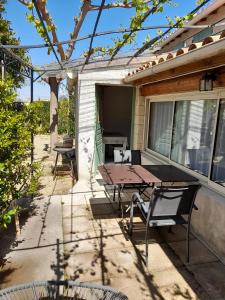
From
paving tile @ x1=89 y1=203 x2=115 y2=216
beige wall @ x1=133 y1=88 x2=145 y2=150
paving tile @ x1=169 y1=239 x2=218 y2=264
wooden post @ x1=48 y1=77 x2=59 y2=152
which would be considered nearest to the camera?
paving tile @ x1=169 y1=239 x2=218 y2=264

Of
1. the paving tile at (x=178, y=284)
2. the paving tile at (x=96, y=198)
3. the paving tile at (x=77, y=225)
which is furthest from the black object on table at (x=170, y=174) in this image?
the paving tile at (x=77, y=225)

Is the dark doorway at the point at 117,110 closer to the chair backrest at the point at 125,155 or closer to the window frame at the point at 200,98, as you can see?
the window frame at the point at 200,98

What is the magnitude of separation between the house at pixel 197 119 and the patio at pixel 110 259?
1.76ft

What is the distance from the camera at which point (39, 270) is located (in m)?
3.03

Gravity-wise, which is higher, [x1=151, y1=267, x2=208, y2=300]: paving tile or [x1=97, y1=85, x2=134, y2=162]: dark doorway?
[x1=97, y1=85, x2=134, y2=162]: dark doorway

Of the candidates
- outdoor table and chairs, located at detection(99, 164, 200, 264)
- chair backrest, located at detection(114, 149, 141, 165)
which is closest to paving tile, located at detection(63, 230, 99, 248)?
outdoor table and chairs, located at detection(99, 164, 200, 264)

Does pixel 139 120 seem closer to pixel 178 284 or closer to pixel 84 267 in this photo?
pixel 84 267

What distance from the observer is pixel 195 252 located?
3492 mm

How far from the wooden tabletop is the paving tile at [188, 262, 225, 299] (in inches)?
53.4

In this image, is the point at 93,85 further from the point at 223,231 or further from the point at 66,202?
the point at 223,231

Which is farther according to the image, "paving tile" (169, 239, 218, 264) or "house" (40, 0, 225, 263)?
"house" (40, 0, 225, 263)

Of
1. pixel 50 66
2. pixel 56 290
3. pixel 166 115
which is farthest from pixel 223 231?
pixel 50 66

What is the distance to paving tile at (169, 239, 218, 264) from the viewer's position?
10.9ft

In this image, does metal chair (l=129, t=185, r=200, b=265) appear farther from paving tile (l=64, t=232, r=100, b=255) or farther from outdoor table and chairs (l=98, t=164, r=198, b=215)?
paving tile (l=64, t=232, r=100, b=255)
